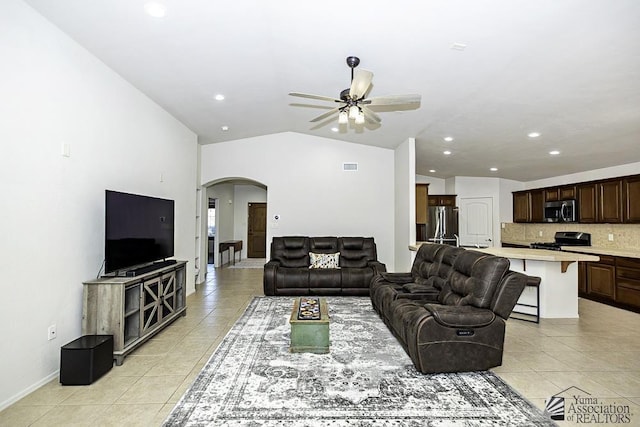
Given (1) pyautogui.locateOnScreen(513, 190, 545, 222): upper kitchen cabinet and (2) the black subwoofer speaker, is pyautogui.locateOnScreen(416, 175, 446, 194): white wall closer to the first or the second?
(1) pyautogui.locateOnScreen(513, 190, 545, 222): upper kitchen cabinet

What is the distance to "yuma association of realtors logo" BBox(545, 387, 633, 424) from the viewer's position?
2.19m

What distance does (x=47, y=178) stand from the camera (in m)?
2.72

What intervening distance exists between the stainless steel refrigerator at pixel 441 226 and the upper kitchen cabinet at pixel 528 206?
62.1 inches

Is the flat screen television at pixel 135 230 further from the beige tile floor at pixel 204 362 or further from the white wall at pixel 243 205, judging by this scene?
the white wall at pixel 243 205

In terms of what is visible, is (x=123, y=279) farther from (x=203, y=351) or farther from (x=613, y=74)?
(x=613, y=74)

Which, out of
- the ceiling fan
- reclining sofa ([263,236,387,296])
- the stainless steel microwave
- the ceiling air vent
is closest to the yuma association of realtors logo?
the ceiling fan

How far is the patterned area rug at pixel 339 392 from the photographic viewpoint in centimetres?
215

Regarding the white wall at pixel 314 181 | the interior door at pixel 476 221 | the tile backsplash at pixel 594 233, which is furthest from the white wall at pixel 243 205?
the tile backsplash at pixel 594 233

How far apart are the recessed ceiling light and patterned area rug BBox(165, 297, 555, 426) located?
3002 millimetres

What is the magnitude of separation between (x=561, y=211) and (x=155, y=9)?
24.9 ft

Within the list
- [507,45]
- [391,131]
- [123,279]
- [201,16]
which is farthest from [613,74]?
[123,279]

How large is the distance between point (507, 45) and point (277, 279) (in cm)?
443

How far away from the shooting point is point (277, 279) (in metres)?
5.59

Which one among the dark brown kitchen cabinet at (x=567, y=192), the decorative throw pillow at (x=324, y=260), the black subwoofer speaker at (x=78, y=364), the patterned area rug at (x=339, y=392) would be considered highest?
the dark brown kitchen cabinet at (x=567, y=192)
